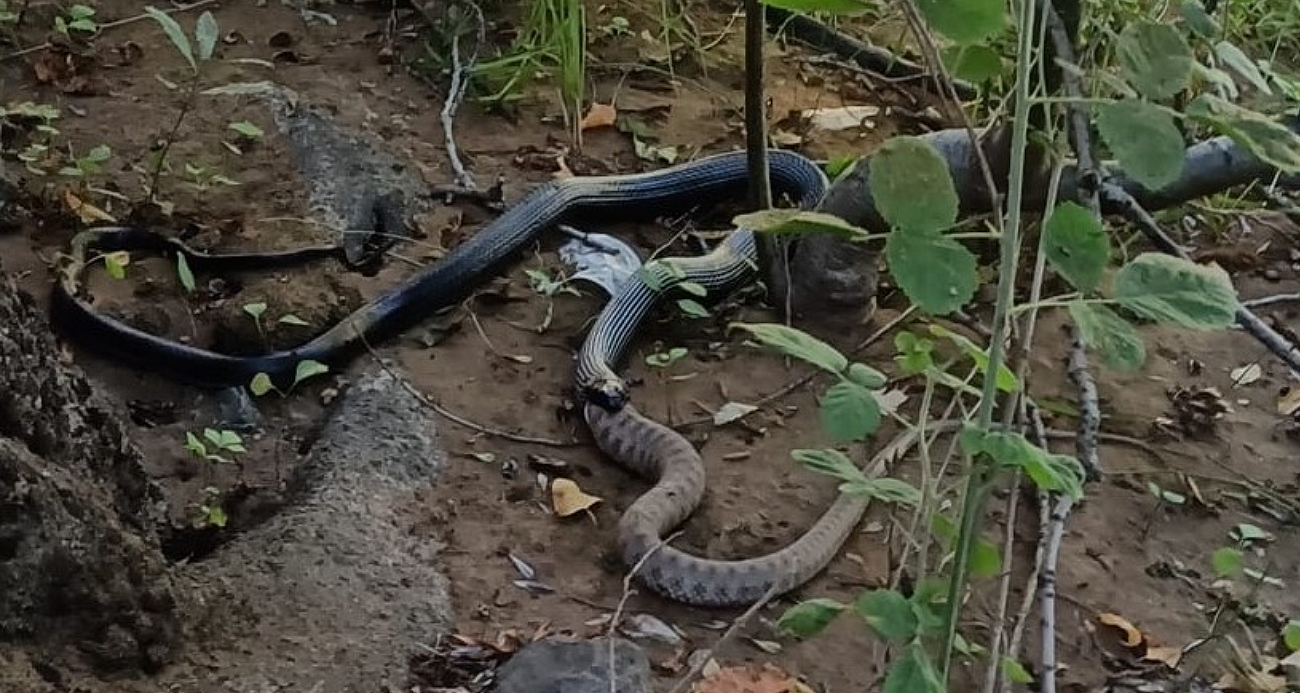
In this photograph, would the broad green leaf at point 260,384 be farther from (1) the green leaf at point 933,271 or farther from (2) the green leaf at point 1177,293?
(2) the green leaf at point 1177,293

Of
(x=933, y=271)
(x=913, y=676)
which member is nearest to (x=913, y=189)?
(x=933, y=271)

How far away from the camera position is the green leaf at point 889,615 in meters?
1.87

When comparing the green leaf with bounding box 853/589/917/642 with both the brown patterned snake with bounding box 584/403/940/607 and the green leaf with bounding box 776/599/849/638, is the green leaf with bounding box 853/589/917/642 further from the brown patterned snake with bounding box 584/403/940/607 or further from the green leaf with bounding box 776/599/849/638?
the brown patterned snake with bounding box 584/403/940/607

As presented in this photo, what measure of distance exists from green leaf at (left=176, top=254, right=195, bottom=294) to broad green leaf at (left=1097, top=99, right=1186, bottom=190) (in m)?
2.66

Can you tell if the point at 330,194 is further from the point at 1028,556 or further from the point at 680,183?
the point at 1028,556

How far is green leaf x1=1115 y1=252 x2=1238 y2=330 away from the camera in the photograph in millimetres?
1710

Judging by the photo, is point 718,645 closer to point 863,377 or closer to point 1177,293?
point 863,377

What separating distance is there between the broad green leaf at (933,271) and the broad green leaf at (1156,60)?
0.27m

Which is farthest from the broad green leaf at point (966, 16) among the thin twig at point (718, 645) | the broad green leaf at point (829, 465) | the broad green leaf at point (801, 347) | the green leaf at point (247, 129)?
the green leaf at point (247, 129)

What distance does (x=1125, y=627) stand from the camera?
3055 mm

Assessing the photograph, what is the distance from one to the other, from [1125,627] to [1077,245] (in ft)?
4.94

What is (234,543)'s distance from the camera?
295cm

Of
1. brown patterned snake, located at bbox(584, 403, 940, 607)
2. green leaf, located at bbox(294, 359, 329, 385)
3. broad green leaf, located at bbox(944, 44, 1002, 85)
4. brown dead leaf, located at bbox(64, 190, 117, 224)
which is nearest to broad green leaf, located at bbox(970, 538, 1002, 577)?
broad green leaf, located at bbox(944, 44, 1002, 85)

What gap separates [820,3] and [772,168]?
3.01 meters
